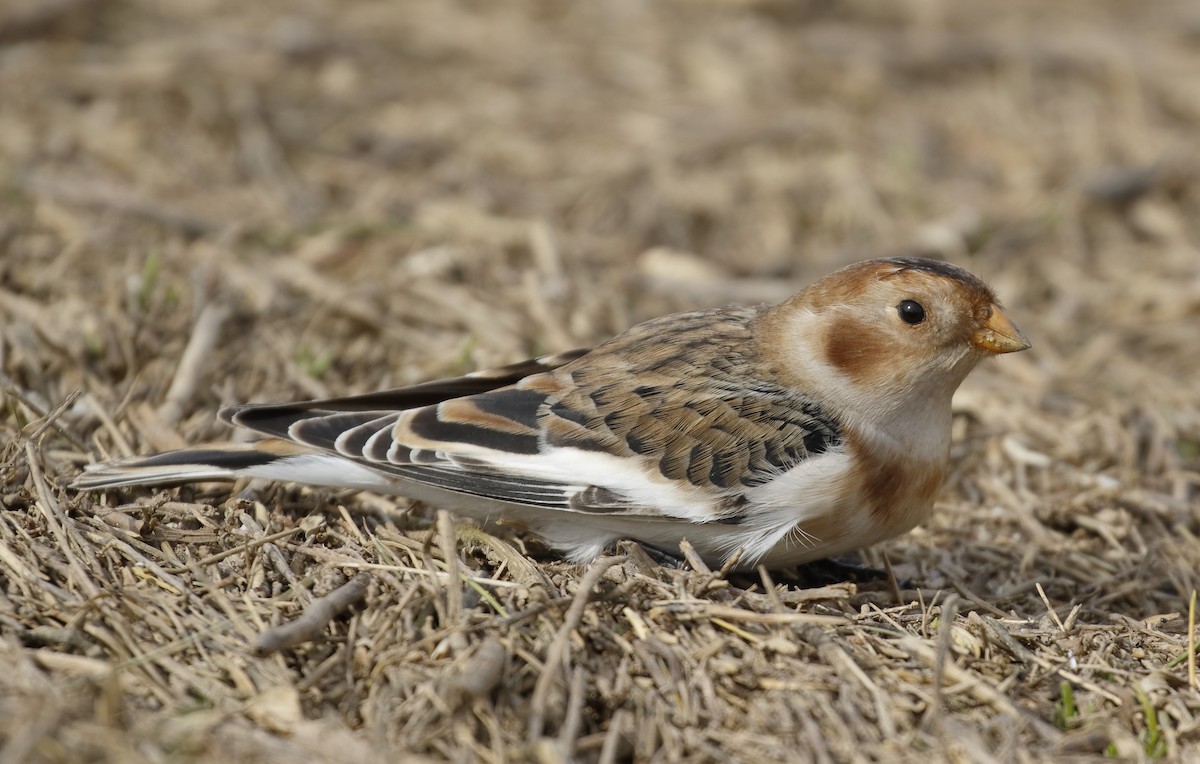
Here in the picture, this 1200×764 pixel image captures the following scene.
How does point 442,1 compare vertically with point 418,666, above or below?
above

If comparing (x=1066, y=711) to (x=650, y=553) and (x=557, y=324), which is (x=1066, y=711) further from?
(x=557, y=324)

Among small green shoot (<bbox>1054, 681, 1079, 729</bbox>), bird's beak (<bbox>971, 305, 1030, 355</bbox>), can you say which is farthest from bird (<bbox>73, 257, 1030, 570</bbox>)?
small green shoot (<bbox>1054, 681, 1079, 729</bbox>)

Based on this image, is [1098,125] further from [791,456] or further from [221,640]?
[221,640]

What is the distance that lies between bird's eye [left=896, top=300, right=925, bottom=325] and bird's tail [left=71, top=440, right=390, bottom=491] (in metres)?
1.82

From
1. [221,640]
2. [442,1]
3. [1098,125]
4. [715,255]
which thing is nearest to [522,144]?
[715,255]

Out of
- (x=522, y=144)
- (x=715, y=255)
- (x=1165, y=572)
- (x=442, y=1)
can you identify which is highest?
(x=442, y=1)

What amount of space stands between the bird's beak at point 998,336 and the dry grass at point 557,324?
2.76 feet

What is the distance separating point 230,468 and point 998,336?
8.53 ft

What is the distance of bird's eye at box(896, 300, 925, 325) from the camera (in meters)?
4.39

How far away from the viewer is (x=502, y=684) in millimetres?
3449

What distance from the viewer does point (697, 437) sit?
425cm

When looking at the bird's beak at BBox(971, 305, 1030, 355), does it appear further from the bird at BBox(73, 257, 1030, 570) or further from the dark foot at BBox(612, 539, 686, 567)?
the dark foot at BBox(612, 539, 686, 567)

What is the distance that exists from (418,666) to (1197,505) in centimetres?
340

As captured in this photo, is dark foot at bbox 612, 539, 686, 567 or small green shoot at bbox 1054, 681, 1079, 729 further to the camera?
dark foot at bbox 612, 539, 686, 567
